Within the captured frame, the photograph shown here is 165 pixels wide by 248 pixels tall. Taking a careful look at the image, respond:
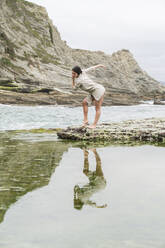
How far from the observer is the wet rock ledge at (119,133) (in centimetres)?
947

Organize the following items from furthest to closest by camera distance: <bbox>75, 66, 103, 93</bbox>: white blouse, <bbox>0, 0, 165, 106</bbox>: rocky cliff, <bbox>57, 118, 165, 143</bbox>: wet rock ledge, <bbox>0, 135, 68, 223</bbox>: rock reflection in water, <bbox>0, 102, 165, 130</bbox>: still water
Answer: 1. <bbox>0, 0, 165, 106</bbox>: rocky cliff
2. <bbox>0, 102, 165, 130</bbox>: still water
3. <bbox>75, 66, 103, 93</bbox>: white blouse
4. <bbox>57, 118, 165, 143</bbox>: wet rock ledge
5. <bbox>0, 135, 68, 223</bbox>: rock reflection in water

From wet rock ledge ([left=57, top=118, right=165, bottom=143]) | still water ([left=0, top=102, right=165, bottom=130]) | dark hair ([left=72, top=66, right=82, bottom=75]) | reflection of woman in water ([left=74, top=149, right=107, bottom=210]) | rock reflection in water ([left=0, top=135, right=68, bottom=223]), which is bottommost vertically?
still water ([left=0, top=102, right=165, bottom=130])

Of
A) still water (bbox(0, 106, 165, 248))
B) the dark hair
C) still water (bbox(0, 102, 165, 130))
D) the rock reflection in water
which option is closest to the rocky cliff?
still water (bbox(0, 102, 165, 130))

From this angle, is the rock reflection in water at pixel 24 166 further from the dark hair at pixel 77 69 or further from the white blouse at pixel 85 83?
the dark hair at pixel 77 69

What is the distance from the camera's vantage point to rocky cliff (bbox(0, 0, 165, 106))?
5272 centimetres

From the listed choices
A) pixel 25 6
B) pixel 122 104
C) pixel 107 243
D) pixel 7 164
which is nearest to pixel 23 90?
pixel 122 104

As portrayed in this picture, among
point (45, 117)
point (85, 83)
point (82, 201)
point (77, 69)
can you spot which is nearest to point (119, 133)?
point (85, 83)

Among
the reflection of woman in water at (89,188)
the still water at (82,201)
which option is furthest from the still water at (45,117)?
the reflection of woman in water at (89,188)

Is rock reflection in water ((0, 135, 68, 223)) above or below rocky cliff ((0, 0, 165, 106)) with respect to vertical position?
below

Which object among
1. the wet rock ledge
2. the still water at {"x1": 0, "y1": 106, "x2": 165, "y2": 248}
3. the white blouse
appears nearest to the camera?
the still water at {"x1": 0, "y1": 106, "x2": 165, "y2": 248}

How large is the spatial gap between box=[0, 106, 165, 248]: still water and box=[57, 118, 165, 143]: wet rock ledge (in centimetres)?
262

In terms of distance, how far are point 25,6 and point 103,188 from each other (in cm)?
11526

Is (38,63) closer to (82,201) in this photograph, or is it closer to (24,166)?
(24,166)

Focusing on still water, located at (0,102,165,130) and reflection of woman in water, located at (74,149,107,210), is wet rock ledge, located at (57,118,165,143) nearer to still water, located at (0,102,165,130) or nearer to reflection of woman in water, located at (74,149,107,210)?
reflection of woman in water, located at (74,149,107,210)
